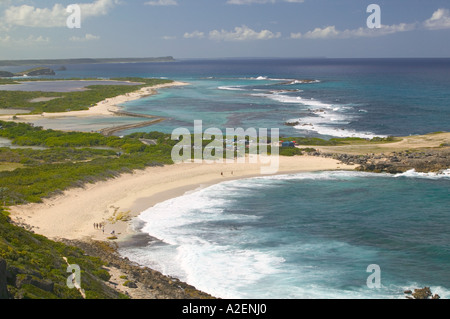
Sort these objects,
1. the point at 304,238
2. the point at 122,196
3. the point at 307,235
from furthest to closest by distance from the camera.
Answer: the point at 122,196 < the point at 307,235 < the point at 304,238

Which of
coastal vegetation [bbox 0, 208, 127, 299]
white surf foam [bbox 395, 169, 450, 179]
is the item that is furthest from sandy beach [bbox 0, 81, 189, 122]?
coastal vegetation [bbox 0, 208, 127, 299]

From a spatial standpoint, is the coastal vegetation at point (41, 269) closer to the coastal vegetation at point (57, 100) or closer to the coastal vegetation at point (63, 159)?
the coastal vegetation at point (63, 159)

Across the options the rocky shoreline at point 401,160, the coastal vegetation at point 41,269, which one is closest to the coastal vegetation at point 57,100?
the rocky shoreline at point 401,160

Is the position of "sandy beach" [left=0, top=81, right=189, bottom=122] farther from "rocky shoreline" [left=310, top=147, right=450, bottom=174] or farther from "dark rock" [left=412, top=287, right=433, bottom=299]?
"dark rock" [left=412, top=287, right=433, bottom=299]

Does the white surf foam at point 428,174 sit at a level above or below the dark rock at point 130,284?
above

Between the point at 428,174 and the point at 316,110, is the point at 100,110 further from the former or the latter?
the point at 428,174

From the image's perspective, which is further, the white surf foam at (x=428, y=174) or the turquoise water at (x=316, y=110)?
the turquoise water at (x=316, y=110)

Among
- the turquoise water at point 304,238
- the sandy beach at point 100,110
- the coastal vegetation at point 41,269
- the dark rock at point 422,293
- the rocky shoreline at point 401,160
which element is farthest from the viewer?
the sandy beach at point 100,110

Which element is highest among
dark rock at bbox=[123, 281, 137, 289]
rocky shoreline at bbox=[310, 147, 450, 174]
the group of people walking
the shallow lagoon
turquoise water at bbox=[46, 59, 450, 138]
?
the shallow lagoon

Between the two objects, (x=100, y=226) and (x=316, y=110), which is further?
(x=316, y=110)

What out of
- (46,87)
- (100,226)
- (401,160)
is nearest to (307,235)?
(100,226)
